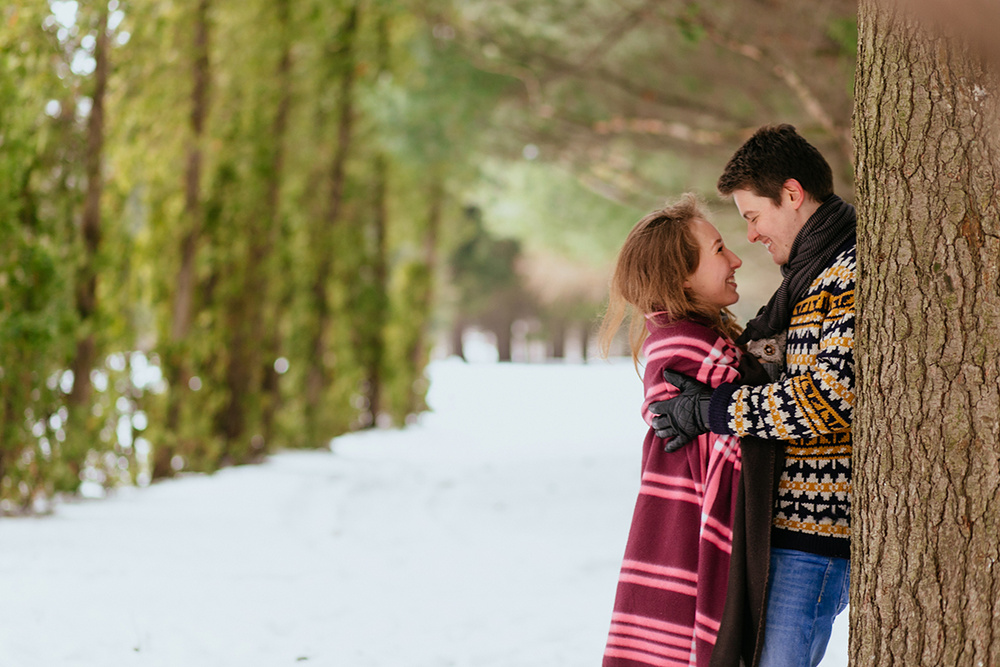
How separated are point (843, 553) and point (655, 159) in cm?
929

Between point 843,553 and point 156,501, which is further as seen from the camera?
point 156,501

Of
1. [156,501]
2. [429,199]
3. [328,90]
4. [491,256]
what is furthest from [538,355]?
[156,501]

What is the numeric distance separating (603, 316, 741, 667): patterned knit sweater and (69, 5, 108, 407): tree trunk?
511cm

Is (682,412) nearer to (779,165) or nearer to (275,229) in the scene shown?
(779,165)

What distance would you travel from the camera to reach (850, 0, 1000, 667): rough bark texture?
5.92ft

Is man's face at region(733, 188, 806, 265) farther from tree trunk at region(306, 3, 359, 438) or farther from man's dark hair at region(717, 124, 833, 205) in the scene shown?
tree trunk at region(306, 3, 359, 438)

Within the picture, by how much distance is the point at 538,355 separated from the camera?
51.6 meters

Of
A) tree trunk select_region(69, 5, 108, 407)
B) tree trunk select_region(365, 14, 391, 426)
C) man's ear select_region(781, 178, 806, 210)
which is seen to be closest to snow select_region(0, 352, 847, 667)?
man's ear select_region(781, 178, 806, 210)

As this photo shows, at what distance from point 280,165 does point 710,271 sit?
24.4ft

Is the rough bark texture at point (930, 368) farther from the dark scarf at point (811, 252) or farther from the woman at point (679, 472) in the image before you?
the woman at point (679, 472)

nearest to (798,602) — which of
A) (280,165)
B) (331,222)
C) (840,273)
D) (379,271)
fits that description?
(840,273)

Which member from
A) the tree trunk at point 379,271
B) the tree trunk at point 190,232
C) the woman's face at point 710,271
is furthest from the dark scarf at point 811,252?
the tree trunk at point 379,271

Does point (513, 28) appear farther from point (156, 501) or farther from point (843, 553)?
point (843, 553)

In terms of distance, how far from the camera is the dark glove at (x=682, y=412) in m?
2.08
